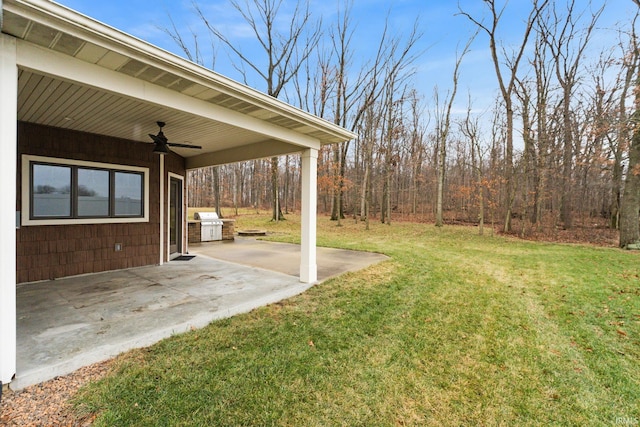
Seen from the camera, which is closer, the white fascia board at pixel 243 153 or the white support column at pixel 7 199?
the white support column at pixel 7 199

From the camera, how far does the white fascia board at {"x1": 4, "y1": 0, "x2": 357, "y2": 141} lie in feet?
5.97

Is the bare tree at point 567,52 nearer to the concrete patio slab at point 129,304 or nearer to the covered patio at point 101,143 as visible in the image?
the concrete patio slab at point 129,304

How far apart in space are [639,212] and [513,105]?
7.05 meters

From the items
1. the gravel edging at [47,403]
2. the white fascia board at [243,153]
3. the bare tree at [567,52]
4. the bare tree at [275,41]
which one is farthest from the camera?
the bare tree at [275,41]

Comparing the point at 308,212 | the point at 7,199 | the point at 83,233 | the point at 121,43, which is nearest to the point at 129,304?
the point at 7,199

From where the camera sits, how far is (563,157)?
42.9ft

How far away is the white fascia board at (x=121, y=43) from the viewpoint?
182 cm

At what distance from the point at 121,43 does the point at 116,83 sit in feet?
1.29

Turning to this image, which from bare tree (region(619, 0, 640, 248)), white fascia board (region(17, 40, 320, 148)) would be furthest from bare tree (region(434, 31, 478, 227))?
white fascia board (region(17, 40, 320, 148))

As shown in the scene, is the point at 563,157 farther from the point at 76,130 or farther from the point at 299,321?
the point at 76,130

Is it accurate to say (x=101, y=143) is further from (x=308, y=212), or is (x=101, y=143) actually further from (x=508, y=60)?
(x=508, y=60)

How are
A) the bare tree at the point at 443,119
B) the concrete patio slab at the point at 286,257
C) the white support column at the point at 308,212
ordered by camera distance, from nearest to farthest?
the white support column at the point at 308,212
the concrete patio slab at the point at 286,257
the bare tree at the point at 443,119

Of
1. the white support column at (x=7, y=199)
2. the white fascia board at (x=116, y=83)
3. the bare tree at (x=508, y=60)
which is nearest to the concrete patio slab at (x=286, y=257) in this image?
the white fascia board at (x=116, y=83)

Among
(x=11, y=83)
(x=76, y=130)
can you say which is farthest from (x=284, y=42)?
(x=11, y=83)
